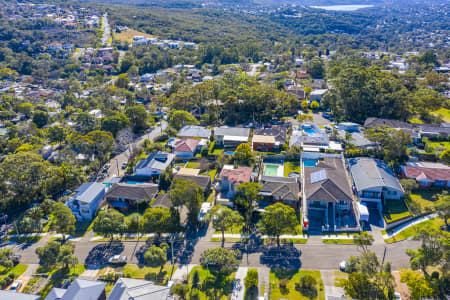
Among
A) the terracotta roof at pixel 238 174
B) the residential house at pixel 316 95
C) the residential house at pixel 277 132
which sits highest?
the residential house at pixel 316 95

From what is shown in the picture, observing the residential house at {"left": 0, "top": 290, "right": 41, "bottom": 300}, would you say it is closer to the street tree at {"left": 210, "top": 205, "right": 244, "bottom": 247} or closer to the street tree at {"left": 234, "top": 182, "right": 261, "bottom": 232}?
the street tree at {"left": 210, "top": 205, "right": 244, "bottom": 247}

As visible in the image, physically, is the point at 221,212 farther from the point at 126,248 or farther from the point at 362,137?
the point at 362,137

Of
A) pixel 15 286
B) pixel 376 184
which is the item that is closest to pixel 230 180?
pixel 376 184

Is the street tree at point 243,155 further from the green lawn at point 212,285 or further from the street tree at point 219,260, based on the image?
the green lawn at point 212,285

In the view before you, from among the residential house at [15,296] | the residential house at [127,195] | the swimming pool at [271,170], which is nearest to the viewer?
the residential house at [15,296]

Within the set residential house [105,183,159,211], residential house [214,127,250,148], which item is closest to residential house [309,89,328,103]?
residential house [214,127,250,148]

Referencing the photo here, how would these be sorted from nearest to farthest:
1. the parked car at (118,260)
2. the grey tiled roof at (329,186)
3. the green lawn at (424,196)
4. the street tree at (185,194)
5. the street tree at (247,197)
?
the parked car at (118,260) < the street tree at (185,194) < the street tree at (247,197) < the grey tiled roof at (329,186) < the green lawn at (424,196)

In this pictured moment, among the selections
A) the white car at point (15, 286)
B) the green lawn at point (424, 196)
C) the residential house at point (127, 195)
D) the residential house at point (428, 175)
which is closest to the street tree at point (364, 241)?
the green lawn at point (424, 196)
